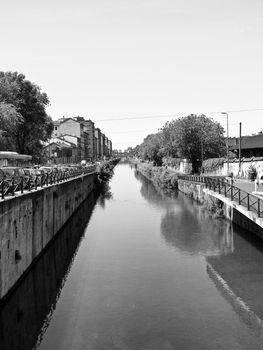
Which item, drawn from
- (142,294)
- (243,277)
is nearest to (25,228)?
(142,294)

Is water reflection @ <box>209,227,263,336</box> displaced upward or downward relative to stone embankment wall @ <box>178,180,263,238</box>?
downward

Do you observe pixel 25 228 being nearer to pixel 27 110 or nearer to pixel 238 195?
pixel 238 195

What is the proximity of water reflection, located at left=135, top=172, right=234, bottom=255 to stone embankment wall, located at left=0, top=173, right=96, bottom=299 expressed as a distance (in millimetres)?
8837

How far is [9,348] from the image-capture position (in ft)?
48.5

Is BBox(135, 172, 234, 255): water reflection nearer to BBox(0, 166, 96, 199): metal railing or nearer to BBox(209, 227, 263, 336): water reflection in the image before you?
BBox(209, 227, 263, 336): water reflection

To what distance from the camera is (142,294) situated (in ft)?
64.0

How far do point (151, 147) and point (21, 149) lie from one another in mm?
78113

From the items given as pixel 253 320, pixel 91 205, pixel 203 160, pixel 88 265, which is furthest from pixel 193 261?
pixel 203 160

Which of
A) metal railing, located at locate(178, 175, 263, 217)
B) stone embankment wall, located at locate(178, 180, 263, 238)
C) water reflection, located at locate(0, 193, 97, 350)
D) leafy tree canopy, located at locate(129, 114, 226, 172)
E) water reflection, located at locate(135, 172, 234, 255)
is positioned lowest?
water reflection, located at locate(0, 193, 97, 350)

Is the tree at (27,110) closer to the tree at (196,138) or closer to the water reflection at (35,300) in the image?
the water reflection at (35,300)

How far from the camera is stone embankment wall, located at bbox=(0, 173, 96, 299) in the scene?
713 inches

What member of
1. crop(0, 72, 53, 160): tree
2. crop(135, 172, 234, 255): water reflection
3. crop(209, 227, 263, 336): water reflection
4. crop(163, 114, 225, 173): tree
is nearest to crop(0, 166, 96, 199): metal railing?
crop(135, 172, 234, 255): water reflection

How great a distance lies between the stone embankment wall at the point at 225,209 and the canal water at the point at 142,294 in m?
0.99

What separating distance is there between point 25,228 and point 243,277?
1168 cm
